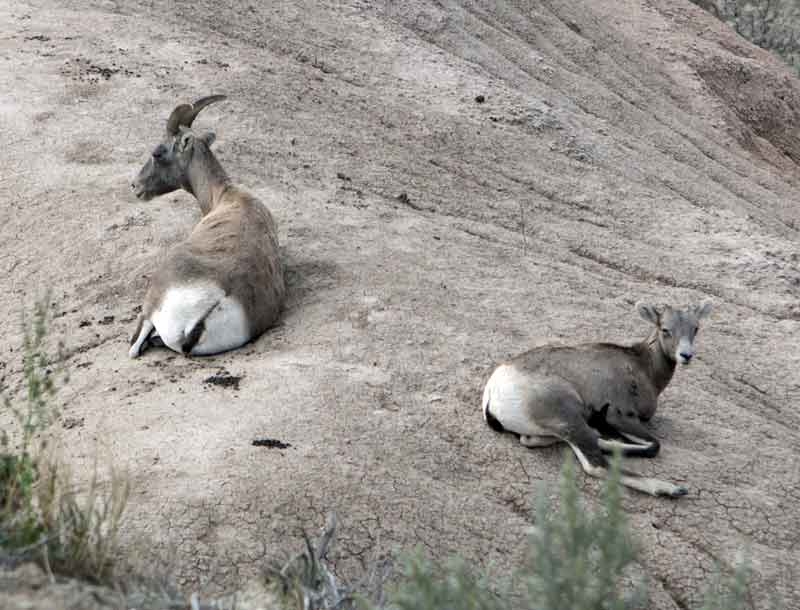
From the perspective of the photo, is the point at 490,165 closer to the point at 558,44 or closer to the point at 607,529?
the point at 558,44

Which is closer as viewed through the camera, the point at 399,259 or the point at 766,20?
the point at 399,259

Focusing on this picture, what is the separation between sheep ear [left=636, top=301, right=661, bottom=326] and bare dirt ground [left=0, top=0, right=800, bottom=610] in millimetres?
621

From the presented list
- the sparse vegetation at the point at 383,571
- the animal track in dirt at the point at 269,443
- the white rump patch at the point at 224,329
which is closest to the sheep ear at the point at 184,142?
the white rump patch at the point at 224,329

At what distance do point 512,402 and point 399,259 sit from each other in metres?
2.92

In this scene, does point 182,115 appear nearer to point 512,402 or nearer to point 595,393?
point 512,402

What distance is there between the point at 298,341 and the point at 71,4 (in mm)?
8530

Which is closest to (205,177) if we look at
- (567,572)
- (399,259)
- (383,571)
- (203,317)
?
(399,259)

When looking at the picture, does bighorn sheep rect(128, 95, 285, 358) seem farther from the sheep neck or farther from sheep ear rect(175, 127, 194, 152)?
sheep ear rect(175, 127, 194, 152)

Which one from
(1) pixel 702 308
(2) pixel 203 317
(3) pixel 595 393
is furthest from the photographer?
(2) pixel 203 317

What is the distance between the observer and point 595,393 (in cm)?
670

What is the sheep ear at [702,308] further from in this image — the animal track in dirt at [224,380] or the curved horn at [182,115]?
the curved horn at [182,115]

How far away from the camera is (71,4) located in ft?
46.9

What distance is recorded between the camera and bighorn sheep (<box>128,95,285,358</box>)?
7605 millimetres

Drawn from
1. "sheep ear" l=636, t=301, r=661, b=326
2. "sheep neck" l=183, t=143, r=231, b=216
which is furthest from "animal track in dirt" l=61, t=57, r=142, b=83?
"sheep ear" l=636, t=301, r=661, b=326
